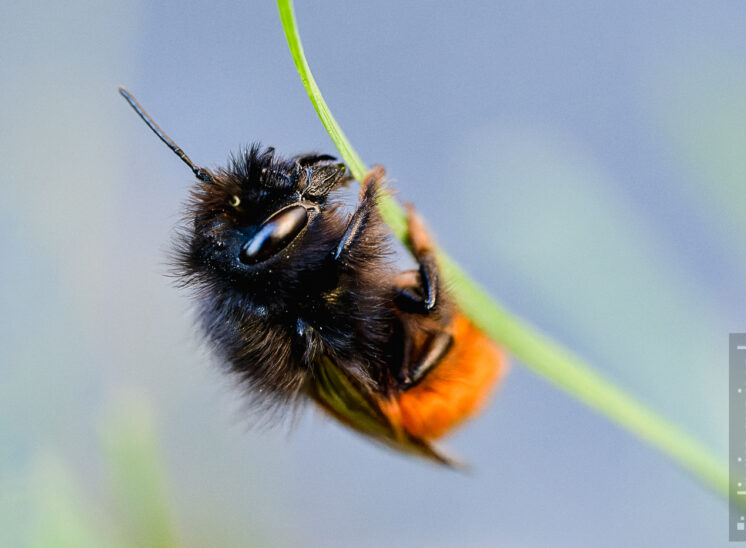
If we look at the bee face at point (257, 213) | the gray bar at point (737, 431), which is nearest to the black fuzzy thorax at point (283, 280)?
the bee face at point (257, 213)

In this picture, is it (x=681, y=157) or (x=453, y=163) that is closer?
(x=681, y=157)

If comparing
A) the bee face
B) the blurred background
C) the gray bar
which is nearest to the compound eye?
the bee face

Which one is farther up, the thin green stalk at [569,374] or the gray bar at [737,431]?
the gray bar at [737,431]

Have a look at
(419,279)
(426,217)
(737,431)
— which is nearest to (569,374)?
(419,279)

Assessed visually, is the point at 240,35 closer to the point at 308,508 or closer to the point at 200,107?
the point at 200,107

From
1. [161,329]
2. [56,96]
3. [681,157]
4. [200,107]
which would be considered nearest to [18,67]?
[56,96]

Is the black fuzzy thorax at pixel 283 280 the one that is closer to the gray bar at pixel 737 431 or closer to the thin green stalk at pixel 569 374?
the thin green stalk at pixel 569 374

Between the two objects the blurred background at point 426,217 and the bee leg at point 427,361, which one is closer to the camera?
the bee leg at point 427,361
